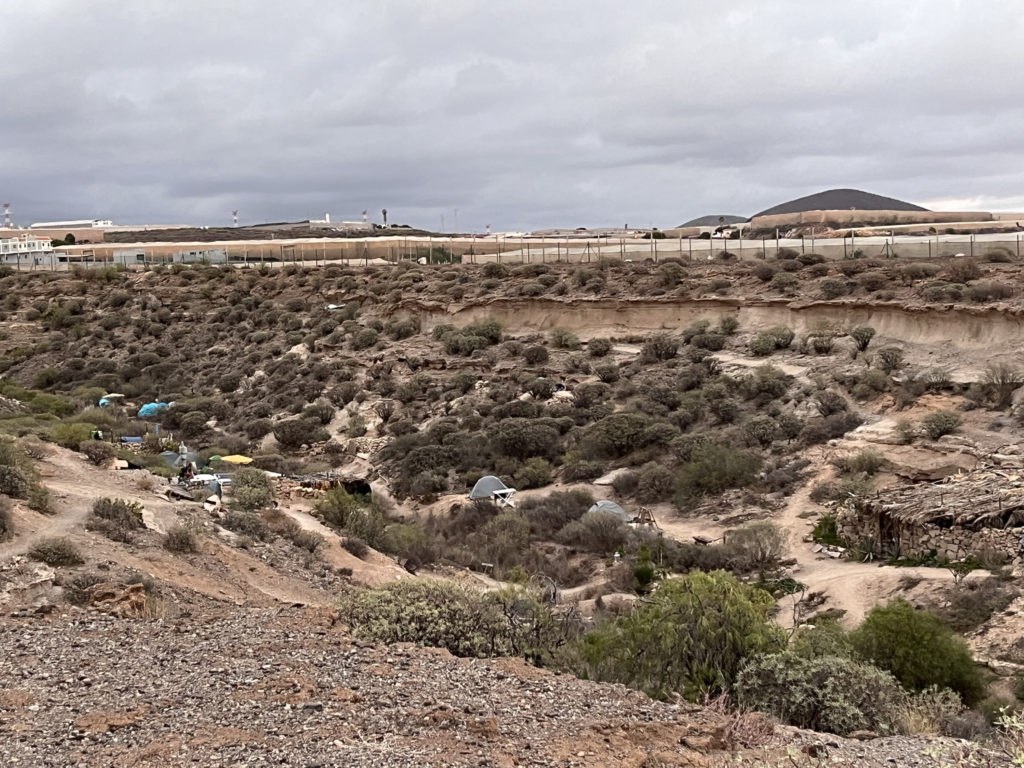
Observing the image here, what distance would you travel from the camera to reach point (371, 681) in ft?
26.9

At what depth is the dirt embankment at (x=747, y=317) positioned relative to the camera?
2902 centimetres

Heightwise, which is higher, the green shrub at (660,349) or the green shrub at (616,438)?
the green shrub at (660,349)

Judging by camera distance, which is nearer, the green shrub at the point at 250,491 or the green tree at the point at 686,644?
the green tree at the point at 686,644

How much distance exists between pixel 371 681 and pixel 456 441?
71.1 feet

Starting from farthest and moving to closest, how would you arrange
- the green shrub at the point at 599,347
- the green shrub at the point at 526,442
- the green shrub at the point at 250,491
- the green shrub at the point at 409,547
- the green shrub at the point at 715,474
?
1. the green shrub at the point at 599,347
2. the green shrub at the point at 526,442
3. the green shrub at the point at 715,474
4. the green shrub at the point at 250,491
5. the green shrub at the point at 409,547

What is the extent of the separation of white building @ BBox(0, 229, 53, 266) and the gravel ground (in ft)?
216

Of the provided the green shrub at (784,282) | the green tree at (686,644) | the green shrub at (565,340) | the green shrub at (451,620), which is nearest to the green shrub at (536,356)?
the green shrub at (565,340)

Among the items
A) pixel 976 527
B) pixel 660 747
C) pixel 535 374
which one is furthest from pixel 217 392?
pixel 660 747

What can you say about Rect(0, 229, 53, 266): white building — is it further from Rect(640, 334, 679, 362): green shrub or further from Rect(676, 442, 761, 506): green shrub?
Rect(676, 442, 761, 506): green shrub

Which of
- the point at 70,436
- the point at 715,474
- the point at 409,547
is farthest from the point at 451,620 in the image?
the point at 70,436

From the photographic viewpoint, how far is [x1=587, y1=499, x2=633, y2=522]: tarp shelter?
74.7 feet

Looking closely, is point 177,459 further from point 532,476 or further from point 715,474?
point 715,474

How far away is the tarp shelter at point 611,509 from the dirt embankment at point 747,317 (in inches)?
490

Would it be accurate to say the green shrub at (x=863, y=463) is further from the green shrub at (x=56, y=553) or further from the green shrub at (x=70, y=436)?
the green shrub at (x=70, y=436)
